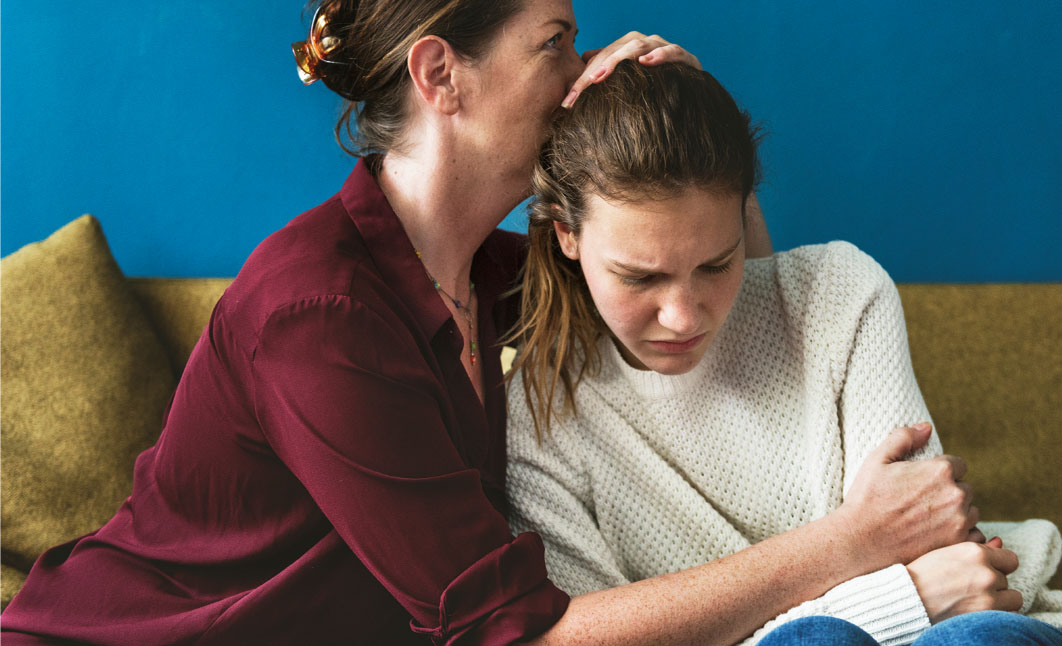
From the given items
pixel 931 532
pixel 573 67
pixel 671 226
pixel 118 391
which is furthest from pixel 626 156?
pixel 118 391

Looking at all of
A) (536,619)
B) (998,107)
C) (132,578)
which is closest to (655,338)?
(536,619)

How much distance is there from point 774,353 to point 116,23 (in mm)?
1592

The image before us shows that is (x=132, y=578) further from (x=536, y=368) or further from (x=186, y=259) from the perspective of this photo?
(x=186, y=259)

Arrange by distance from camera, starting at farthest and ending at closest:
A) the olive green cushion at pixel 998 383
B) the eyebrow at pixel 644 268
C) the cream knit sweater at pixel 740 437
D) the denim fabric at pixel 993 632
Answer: the olive green cushion at pixel 998 383 < the cream knit sweater at pixel 740 437 < the eyebrow at pixel 644 268 < the denim fabric at pixel 993 632

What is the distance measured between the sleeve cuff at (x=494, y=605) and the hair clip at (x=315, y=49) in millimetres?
750

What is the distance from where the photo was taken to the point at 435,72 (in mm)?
1197

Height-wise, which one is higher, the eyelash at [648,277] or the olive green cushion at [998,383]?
the eyelash at [648,277]

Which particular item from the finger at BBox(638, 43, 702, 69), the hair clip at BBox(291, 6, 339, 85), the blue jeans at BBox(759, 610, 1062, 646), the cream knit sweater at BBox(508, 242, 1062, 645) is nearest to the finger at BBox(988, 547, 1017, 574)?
the cream knit sweater at BBox(508, 242, 1062, 645)

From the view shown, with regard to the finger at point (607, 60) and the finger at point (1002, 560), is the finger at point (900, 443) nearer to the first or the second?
the finger at point (1002, 560)

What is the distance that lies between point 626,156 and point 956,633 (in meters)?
0.62

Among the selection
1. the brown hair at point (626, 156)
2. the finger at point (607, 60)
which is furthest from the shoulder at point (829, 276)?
the finger at point (607, 60)

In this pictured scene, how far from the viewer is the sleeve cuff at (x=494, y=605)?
0.99m

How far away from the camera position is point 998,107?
5.54 ft

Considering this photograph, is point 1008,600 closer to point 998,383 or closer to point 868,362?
point 868,362
